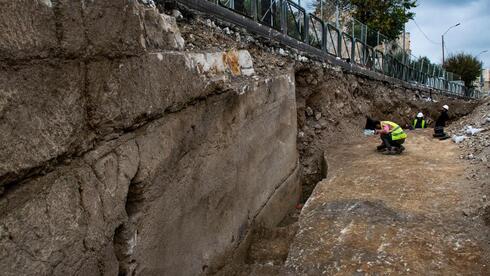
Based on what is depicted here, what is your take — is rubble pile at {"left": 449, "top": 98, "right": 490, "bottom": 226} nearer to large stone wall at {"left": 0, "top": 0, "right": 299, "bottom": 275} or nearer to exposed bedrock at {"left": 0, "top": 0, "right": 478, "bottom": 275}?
exposed bedrock at {"left": 0, "top": 0, "right": 478, "bottom": 275}

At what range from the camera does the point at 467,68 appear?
36.8 metres

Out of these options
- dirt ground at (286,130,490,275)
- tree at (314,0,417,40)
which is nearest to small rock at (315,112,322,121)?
dirt ground at (286,130,490,275)

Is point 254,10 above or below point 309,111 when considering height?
above

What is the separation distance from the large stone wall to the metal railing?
2.76m

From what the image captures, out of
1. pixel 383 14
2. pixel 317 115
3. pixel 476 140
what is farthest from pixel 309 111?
pixel 383 14

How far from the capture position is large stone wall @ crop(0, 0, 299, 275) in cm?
197

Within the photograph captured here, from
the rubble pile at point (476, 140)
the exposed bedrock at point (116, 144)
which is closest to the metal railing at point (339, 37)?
the exposed bedrock at point (116, 144)

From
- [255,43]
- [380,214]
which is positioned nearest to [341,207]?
[380,214]

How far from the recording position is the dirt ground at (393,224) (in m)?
4.59

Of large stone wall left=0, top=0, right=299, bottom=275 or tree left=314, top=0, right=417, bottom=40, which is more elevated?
tree left=314, top=0, right=417, bottom=40

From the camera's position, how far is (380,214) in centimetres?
573

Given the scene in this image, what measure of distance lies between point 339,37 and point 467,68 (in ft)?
98.3

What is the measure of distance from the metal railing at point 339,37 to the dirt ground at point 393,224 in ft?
9.61

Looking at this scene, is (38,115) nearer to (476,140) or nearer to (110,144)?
(110,144)
